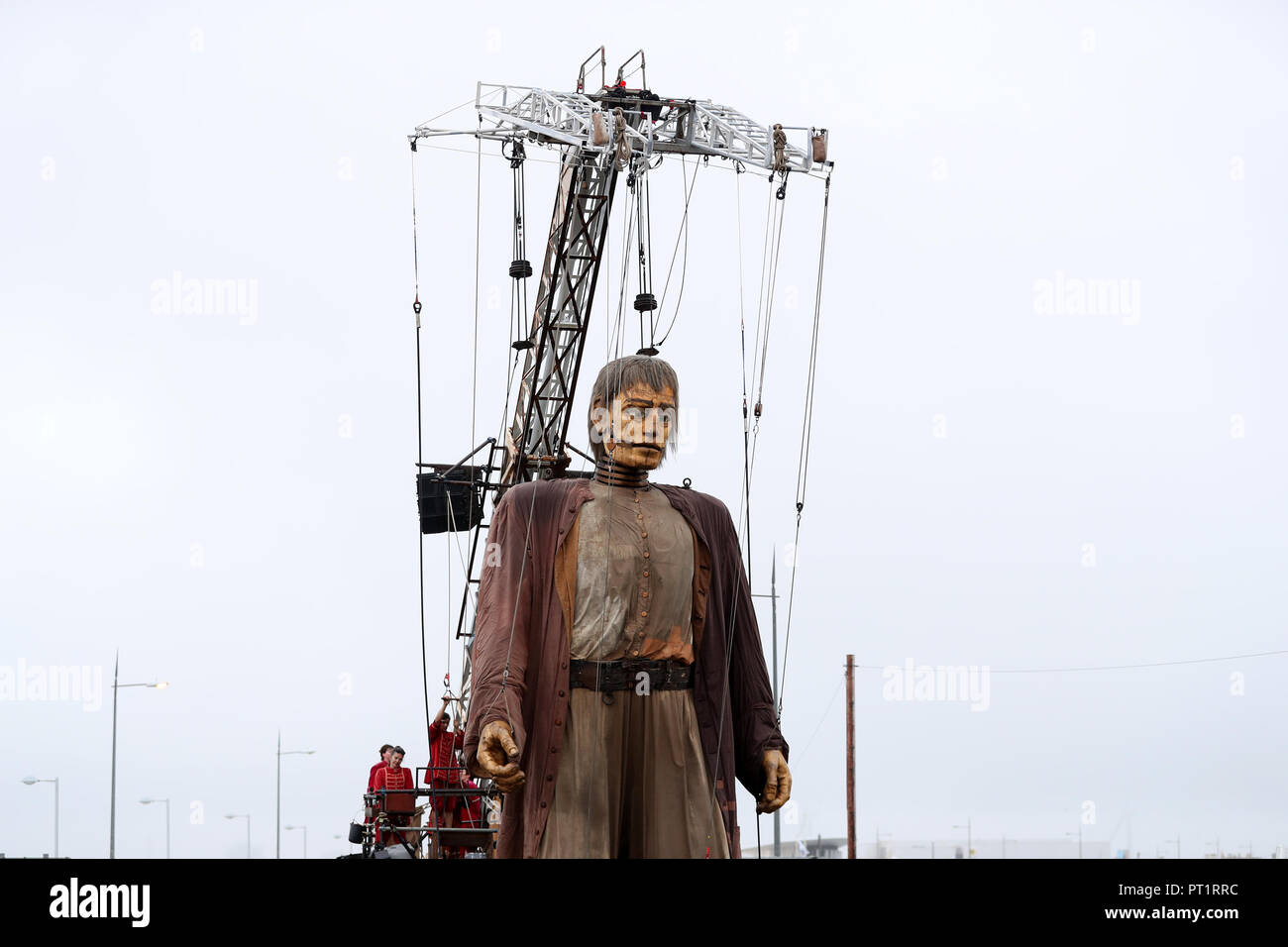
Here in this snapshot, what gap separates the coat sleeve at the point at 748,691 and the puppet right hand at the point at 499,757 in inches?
36.2

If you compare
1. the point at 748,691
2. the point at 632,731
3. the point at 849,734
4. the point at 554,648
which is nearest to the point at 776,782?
the point at 748,691

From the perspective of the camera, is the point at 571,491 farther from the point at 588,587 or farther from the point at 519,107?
the point at 519,107

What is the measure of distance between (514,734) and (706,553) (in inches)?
38.0

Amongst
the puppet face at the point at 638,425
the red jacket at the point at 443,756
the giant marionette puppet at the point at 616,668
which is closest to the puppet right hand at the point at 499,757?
the giant marionette puppet at the point at 616,668

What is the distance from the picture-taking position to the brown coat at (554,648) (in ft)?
16.8

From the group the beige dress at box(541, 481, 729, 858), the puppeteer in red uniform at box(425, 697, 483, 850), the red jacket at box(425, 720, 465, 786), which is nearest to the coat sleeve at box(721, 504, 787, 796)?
the beige dress at box(541, 481, 729, 858)

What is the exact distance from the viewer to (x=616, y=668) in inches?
204

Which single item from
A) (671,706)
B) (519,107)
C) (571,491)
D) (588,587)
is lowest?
(671,706)

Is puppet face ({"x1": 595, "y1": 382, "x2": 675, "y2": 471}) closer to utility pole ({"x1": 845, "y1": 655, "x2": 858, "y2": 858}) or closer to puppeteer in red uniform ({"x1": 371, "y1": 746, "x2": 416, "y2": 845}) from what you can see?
puppeteer in red uniform ({"x1": 371, "y1": 746, "x2": 416, "y2": 845})

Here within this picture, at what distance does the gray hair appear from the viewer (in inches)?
210

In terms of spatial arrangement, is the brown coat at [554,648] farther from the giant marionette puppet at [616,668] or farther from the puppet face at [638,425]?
the puppet face at [638,425]
